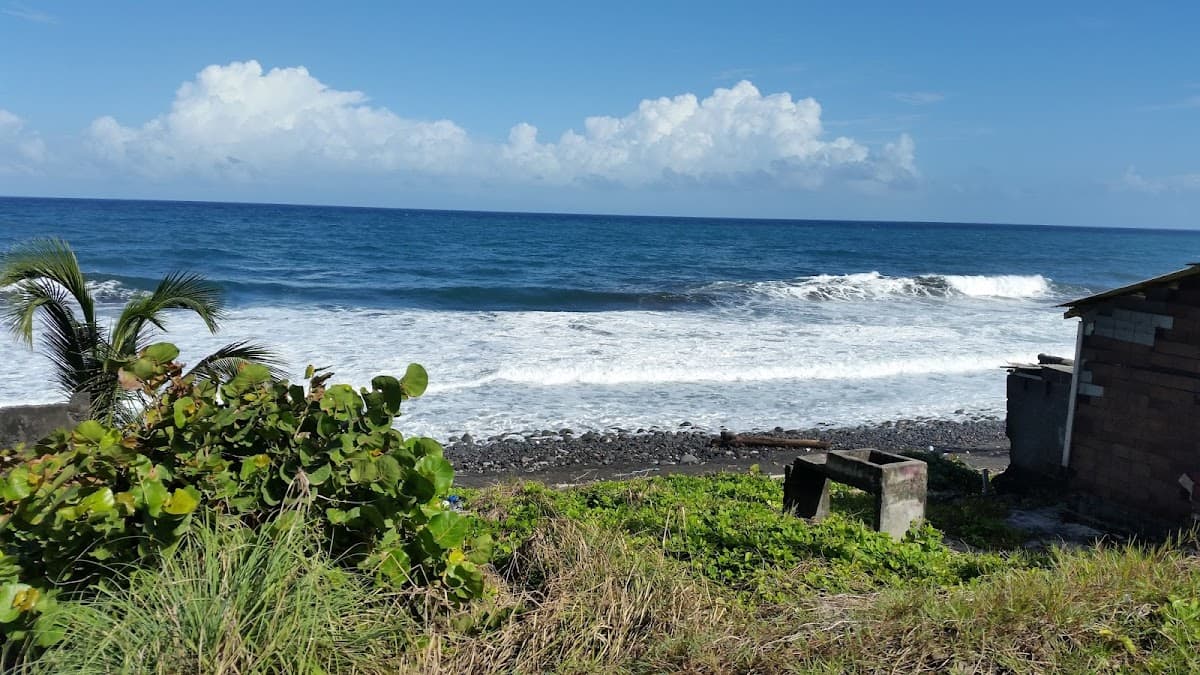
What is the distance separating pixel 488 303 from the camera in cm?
3119

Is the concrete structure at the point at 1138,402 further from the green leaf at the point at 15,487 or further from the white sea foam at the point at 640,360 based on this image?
the green leaf at the point at 15,487

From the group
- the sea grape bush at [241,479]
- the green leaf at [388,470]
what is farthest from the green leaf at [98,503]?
the green leaf at [388,470]

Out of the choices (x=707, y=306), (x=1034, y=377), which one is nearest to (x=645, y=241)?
(x=707, y=306)

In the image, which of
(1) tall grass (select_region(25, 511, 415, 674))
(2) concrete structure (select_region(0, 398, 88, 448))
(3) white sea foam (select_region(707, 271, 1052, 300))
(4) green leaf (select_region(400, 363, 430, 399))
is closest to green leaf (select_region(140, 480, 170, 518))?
(1) tall grass (select_region(25, 511, 415, 674))

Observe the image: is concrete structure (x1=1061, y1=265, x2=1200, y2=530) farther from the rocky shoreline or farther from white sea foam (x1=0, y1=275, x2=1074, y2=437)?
white sea foam (x1=0, y1=275, x2=1074, y2=437)

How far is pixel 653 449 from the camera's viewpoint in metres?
12.5

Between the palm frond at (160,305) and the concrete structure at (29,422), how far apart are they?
1837mm

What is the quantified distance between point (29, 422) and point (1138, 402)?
9.28 m

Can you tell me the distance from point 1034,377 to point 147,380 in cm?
942

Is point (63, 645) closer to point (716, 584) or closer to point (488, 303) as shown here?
point (716, 584)

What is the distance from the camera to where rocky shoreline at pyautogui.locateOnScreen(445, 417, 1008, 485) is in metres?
11.6

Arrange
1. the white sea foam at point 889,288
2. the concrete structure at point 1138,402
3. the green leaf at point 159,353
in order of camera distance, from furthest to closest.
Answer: the white sea foam at point 889,288, the concrete structure at point 1138,402, the green leaf at point 159,353

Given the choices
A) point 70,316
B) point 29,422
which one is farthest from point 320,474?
point 70,316

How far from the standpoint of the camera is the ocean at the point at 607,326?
15359 mm
